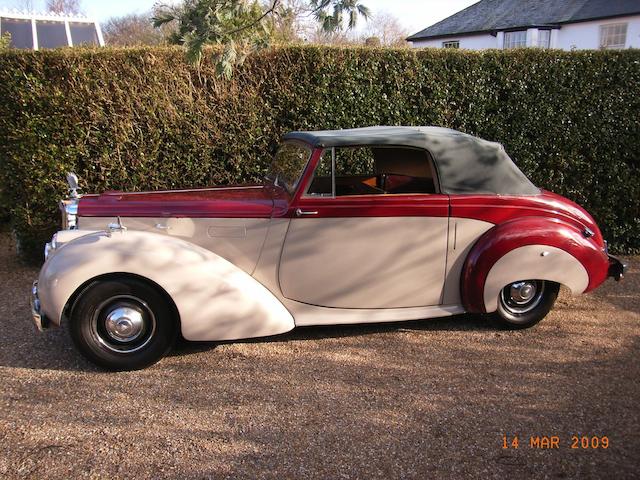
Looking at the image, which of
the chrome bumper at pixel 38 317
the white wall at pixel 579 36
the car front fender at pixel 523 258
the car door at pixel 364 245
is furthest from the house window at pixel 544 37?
the chrome bumper at pixel 38 317

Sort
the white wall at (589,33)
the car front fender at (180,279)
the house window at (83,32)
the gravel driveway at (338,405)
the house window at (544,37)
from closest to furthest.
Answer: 1. the gravel driveway at (338,405)
2. the car front fender at (180,279)
3. the house window at (83,32)
4. the white wall at (589,33)
5. the house window at (544,37)

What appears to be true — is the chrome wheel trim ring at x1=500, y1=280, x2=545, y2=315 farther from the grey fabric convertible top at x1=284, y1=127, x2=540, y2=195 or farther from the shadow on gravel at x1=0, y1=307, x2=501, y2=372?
the grey fabric convertible top at x1=284, y1=127, x2=540, y2=195

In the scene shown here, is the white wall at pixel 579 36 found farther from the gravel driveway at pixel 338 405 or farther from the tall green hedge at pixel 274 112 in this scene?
the gravel driveway at pixel 338 405

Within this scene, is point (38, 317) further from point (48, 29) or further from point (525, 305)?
point (48, 29)

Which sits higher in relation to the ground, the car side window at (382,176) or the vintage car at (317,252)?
the car side window at (382,176)

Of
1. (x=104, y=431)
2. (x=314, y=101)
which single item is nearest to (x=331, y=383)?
(x=104, y=431)

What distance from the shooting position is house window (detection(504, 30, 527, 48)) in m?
24.3

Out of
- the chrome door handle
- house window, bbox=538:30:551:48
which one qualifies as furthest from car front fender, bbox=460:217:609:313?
house window, bbox=538:30:551:48

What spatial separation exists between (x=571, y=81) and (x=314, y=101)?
3038 millimetres

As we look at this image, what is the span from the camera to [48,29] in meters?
11.3

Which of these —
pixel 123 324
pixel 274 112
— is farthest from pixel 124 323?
pixel 274 112

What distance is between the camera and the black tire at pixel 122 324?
3506 mm

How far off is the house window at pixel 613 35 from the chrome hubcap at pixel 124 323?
24.6 m

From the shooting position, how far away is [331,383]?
3465 millimetres
